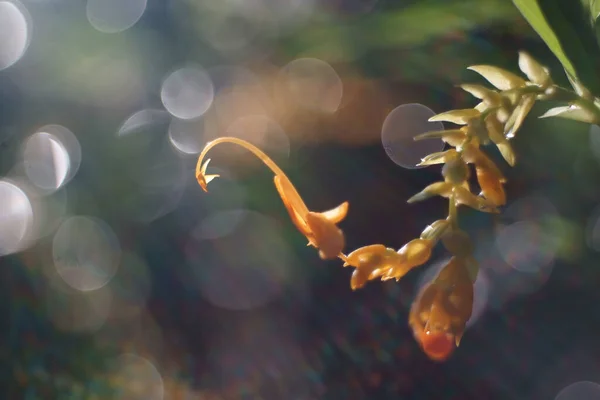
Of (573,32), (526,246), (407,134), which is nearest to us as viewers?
(573,32)

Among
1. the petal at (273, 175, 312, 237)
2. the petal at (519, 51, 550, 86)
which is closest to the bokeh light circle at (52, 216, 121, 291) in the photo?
the petal at (273, 175, 312, 237)

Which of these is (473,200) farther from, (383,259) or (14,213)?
(14,213)

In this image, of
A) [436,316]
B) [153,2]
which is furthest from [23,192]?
[436,316]

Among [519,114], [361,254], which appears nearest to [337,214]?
[361,254]

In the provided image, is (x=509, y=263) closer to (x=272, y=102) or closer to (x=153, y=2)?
(x=272, y=102)

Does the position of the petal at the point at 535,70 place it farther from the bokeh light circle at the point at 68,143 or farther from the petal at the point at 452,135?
the bokeh light circle at the point at 68,143

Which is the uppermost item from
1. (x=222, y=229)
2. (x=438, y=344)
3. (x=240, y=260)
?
(x=438, y=344)

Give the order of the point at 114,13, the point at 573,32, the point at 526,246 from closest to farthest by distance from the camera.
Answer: the point at 573,32
the point at 526,246
the point at 114,13

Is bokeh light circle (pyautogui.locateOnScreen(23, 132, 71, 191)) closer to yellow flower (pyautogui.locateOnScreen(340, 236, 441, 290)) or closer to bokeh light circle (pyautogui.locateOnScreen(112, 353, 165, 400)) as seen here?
bokeh light circle (pyautogui.locateOnScreen(112, 353, 165, 400))
